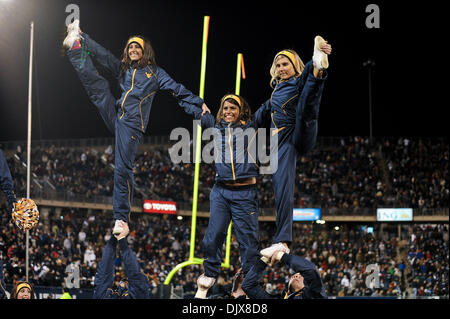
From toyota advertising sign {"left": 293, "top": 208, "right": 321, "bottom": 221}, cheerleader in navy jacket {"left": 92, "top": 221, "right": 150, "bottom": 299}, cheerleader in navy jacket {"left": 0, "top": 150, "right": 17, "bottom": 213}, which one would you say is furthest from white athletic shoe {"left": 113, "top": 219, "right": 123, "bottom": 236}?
toyota advertising sign {"left": 293, "top": 208, "right": 321, "bottom": 221}

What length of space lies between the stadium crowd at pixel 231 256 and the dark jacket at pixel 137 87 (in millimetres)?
1927

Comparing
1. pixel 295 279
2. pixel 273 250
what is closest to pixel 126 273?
pixel 273 250

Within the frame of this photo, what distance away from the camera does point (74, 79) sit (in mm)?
6582

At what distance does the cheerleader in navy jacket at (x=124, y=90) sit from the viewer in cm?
561

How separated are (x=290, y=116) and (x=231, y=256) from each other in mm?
11478

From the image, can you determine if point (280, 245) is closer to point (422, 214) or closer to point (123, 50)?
point (123, 50)

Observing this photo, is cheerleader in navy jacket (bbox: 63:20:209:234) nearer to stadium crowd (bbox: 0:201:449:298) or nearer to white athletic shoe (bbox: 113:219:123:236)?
white athletic shoe (bbox: 113:219:123:236)

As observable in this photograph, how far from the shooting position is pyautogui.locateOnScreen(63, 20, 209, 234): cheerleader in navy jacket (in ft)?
18.4

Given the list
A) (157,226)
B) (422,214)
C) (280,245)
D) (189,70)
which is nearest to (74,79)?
(189,70)

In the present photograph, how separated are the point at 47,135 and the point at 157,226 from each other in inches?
334

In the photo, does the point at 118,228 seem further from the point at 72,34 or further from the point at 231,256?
the point at 231,256

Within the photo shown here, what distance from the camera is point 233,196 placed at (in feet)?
17.4

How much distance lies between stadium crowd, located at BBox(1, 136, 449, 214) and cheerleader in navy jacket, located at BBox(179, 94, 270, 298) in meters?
7.56

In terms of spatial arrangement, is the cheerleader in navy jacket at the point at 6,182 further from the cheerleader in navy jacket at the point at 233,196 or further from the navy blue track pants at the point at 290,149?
the navy blue track pants at the point at 290,149
